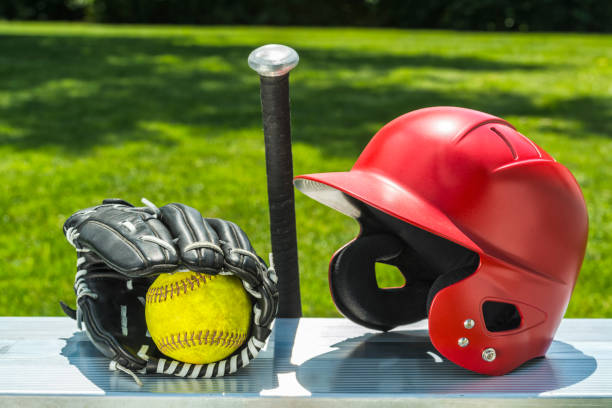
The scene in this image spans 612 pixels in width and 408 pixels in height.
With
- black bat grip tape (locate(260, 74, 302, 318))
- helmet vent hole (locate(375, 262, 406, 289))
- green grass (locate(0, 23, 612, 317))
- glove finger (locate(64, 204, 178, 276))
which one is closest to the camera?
glove finger (locate(64, 204, 178, 276))

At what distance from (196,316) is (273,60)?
677 millimetres

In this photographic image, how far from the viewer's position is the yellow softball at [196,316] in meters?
1.67

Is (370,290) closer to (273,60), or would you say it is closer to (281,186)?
(281,186)

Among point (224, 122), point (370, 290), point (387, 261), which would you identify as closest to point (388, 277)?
point (387, 261)

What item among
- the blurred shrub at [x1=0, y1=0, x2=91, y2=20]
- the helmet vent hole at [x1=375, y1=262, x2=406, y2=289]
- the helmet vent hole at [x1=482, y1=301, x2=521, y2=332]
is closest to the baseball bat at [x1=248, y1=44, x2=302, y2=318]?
the helmet vent hole at [x1=482, y1=301, x2=521, y2=332]

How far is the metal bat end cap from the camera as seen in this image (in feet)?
5.88

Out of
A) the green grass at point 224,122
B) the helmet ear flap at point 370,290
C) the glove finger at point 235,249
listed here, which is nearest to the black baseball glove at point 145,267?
the glove finger at point 235,249

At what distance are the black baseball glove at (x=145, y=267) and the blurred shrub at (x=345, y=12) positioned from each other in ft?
65.3

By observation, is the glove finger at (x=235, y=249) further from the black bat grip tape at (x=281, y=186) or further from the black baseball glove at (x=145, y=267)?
the black bat grip tape at (x=281, y=186)

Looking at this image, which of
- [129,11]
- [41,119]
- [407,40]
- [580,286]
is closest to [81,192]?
[41,119]

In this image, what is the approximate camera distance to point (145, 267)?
157 centimetres

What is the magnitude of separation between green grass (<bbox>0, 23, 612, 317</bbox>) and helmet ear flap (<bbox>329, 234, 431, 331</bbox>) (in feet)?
3.44

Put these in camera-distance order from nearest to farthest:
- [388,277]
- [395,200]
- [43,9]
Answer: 1. [395,200]
2. [388,277]
3. [43,9]

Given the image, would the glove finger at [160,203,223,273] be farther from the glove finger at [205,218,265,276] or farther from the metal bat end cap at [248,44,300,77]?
the metal bat end cap at [248,44,300,77]
